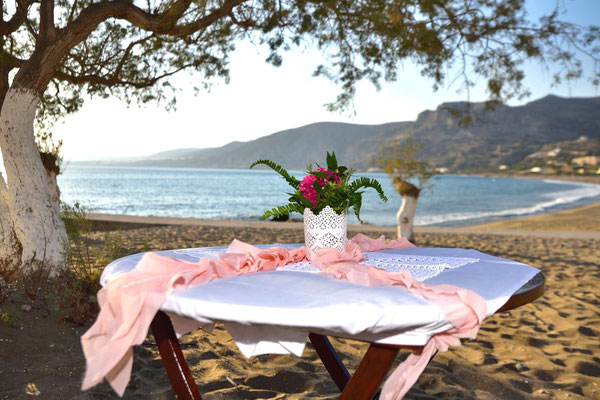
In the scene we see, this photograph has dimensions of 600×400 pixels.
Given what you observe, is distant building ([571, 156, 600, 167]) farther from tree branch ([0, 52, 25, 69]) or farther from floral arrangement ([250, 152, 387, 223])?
floral arrangement ([250, 152, 387, 223])

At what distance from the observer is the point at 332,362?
2.30 m

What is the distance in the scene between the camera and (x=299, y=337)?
131 centimetres

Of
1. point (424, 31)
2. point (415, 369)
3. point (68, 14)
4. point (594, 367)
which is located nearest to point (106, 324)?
point (415, 369)

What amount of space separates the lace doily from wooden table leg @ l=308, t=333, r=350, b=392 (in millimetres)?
485

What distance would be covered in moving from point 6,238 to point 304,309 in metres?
3.96

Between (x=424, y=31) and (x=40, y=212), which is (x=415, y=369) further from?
(x=424, y=31)

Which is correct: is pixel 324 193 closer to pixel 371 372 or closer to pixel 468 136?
pixel 371 372

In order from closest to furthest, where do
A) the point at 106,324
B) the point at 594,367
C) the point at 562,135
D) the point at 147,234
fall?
the point at 106,324
the point at 594,367
the point at 147,234
the point at 562,135

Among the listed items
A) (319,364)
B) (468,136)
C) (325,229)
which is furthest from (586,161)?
(325,229)

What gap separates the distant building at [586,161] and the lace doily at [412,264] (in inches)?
2717

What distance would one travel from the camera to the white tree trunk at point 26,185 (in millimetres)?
4020

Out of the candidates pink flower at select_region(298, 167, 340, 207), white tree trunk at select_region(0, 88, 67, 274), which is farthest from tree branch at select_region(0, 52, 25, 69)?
pink flower at select_region(298, 167, 340, 207)

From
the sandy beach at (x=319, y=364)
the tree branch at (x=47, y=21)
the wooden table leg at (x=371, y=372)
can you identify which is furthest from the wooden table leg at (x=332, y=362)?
the tree branch at (x=47, y=21)

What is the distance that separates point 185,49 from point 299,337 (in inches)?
219
